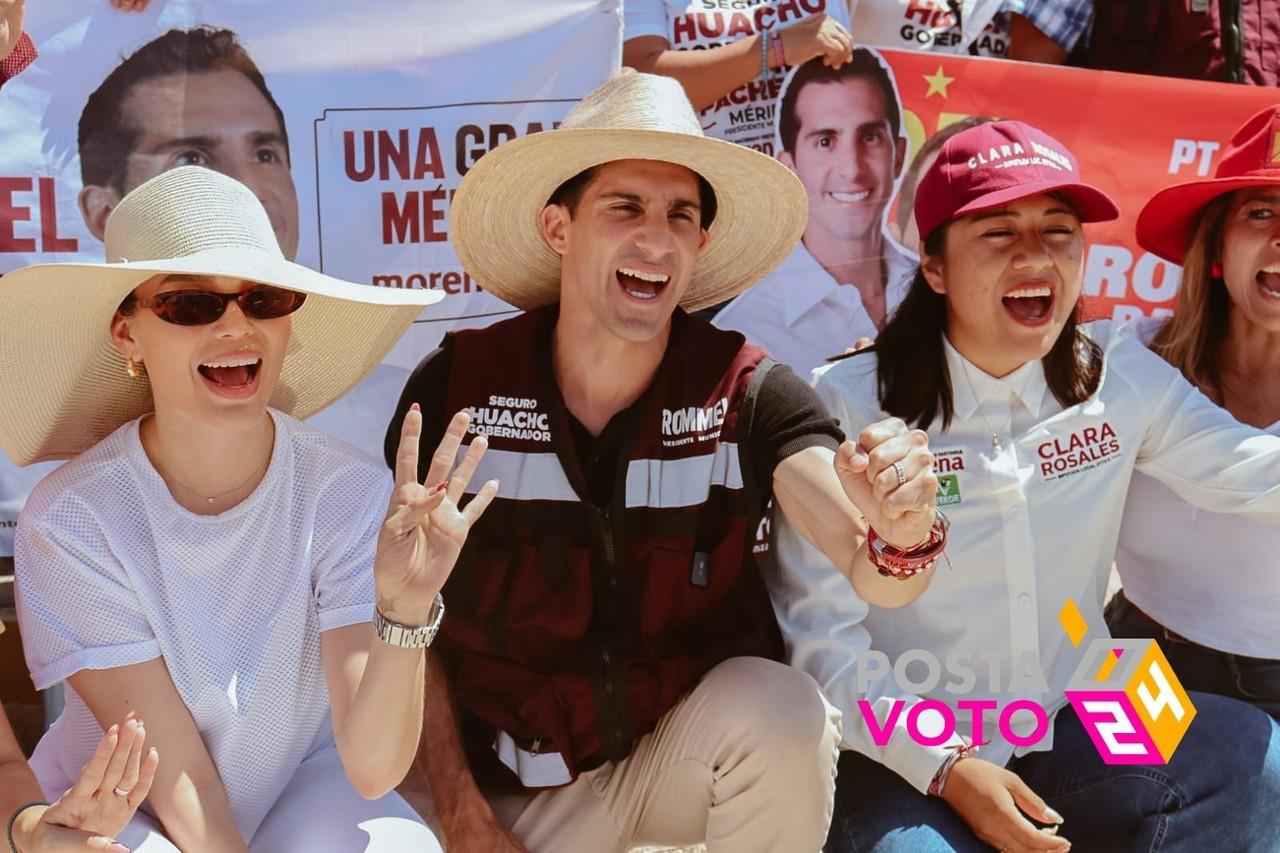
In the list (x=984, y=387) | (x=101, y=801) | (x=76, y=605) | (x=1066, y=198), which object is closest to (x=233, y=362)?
(x=76, y=605)

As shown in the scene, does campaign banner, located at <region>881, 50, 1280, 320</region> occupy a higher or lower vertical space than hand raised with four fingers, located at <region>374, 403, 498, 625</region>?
higher

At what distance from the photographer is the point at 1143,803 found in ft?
10.8

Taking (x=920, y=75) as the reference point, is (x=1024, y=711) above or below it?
below

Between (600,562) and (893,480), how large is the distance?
0.83m

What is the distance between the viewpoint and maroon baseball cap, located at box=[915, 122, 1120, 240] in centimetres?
346

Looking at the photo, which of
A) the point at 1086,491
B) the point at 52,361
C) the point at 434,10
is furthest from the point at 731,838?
the point at 434,10

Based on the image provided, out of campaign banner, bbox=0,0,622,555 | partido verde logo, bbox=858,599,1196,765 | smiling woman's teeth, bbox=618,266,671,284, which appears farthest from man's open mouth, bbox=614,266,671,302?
campaign banner, bbox=0,0,622,555

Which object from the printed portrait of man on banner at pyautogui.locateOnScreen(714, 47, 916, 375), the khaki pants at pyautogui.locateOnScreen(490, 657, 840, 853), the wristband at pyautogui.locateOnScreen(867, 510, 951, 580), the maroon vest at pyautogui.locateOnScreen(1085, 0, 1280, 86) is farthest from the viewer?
the maroon vest at pyautogui.locateOnScreen(1085, 0, 1280, 86)

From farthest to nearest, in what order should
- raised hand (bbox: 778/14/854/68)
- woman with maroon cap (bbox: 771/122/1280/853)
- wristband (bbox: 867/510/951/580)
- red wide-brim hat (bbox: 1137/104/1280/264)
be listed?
raised hand (bbox: 778/14/854/68) → red wide-brim hat (bbox: 1137/104/1280/264) → woman with maroon cap (bbox: 771/122/1280/853) → wristband (bbox: 867/510/951/580)

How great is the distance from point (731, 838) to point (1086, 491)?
1168 millimetres

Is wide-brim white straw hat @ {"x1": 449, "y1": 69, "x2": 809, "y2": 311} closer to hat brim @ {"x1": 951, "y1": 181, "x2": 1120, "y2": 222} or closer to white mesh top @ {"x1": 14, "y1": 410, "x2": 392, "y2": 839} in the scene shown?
hat brim @ {"x1": 951, "y1": 181, "x2": 1120, "y2": 222}

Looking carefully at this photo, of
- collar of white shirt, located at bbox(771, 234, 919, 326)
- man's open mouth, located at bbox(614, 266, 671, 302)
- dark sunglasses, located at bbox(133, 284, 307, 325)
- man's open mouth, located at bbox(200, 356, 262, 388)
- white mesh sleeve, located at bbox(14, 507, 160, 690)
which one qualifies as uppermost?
dark sunglasses, located at bbox(133, 284, 307, 325)

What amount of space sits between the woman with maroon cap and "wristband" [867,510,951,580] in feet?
1.83

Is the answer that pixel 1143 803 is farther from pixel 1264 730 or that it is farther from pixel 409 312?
pixel 409 312
